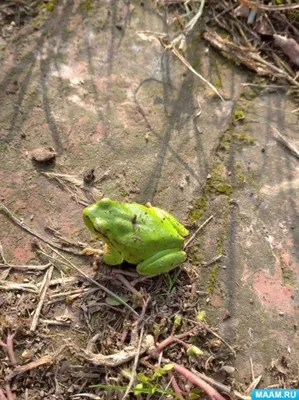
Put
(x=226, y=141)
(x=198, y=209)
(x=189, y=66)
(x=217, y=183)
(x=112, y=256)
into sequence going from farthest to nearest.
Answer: (x=189, y=66)
(x=226, y=141)
(x=217, y=183)
(x=198, y=209)
(x=112, y=256)

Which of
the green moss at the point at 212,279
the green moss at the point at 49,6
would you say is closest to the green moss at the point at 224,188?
the green moss at the point at 212,279

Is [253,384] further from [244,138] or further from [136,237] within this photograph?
[244,138]

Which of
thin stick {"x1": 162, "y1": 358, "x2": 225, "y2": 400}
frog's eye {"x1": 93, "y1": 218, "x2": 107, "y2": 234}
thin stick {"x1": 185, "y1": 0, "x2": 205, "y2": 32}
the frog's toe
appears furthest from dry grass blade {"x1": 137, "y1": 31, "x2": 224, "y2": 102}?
thin stick {"x1": 162, "y1": 358, "x2": 225, "y2": 400}

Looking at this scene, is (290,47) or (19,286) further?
(290,47)

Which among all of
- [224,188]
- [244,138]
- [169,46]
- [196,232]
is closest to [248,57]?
[169,46]

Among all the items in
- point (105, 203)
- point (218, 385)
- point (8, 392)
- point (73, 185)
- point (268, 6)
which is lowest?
point (218, 385)

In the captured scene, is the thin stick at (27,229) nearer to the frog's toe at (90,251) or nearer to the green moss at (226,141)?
the frog's toe at (90,251)
